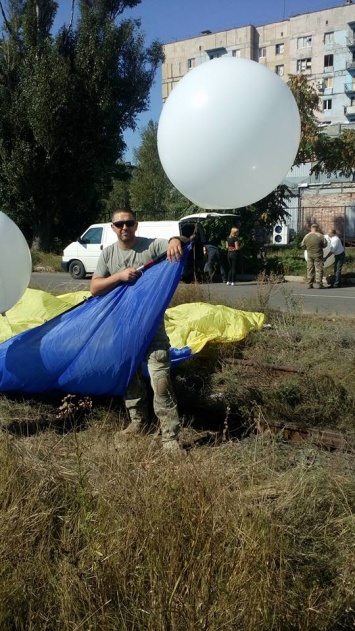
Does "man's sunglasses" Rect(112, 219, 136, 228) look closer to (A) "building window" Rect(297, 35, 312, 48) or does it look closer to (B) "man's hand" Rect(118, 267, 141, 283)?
(B) "man's hand" Rect(118, 267, 141, 283)

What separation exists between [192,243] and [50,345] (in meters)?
1.37

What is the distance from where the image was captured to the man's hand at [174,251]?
4.11 meters

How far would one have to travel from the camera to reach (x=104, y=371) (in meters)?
4.38

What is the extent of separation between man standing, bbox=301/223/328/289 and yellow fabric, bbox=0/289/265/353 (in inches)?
396

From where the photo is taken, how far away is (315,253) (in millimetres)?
16562

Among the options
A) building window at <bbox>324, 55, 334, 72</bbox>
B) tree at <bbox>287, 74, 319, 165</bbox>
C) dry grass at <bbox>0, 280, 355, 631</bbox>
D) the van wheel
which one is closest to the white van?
the van wheel

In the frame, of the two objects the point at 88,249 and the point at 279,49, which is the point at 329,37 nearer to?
the point at 279,49

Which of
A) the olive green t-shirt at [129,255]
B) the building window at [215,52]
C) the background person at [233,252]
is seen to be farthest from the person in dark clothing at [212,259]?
the building window at [215,52]

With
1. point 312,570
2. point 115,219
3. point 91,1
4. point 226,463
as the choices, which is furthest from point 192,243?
point 91,1

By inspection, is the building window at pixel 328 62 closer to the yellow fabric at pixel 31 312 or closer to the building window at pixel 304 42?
the building window at pixel 304 42

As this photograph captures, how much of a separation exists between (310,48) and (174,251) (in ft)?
247

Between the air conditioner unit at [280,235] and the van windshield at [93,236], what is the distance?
22.7 feet

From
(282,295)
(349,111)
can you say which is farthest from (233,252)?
(349,111)

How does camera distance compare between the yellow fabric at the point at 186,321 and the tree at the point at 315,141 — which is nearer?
the yellow fabric at the point at 186,321
